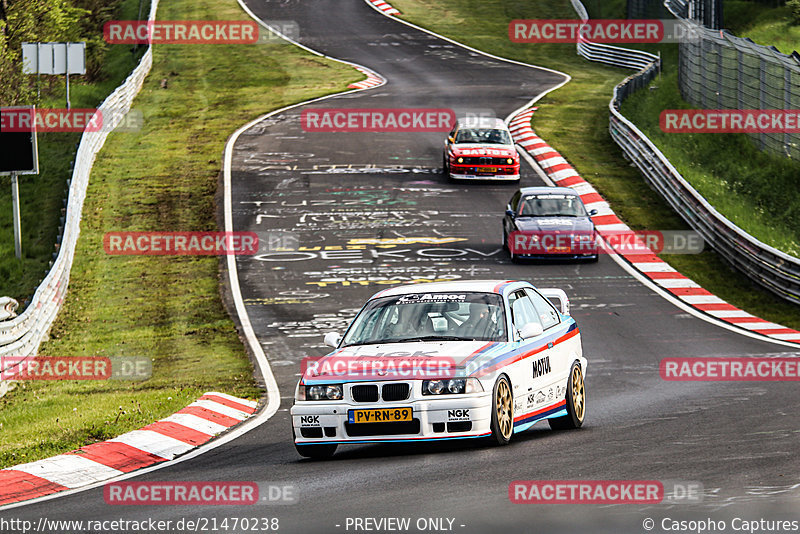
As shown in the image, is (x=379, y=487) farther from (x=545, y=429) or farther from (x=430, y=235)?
(x=430, y=235)

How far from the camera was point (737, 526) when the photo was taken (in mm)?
7520

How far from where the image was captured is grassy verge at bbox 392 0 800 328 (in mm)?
25359

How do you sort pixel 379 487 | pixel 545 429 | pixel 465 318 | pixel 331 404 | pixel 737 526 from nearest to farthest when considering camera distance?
1. pixel 737 526
2. pixel 379 487
3. pixel 331 404
4. pixel 465 318
5. pixel 545 429

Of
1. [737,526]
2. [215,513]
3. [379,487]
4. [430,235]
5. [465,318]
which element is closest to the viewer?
[737,526]

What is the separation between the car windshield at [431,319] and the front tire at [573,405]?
1.22 meters

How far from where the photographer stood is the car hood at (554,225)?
86.3ft

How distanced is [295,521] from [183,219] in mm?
22911

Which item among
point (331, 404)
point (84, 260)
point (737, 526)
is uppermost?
point (737, 526)

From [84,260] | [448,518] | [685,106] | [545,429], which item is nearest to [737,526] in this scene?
[448,518]

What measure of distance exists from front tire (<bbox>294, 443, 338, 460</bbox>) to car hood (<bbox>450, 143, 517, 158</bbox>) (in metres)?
23.6
